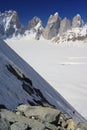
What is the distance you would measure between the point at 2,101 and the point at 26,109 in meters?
2.82

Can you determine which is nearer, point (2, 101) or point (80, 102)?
point (2, 101)

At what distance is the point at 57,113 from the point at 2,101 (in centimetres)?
390

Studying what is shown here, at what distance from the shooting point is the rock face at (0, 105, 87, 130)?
1163cm

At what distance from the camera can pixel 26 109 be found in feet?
47.0

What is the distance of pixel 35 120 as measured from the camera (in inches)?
499

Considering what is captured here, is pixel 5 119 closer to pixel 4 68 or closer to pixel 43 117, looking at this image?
pixel 43 117

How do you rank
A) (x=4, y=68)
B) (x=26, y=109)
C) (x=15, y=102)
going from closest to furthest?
(x=26, y=109), (x=15, y=102), (x=4, y=68)

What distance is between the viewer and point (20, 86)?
22.1 metres

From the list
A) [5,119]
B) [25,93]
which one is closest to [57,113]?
[5,119]

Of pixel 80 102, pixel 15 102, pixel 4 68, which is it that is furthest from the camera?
pixel 80 102

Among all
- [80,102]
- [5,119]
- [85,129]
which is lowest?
[80,102]

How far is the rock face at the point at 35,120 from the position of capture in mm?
11633

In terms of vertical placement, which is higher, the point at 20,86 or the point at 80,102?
the point at 20,86

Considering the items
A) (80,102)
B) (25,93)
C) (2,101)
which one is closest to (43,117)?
(2,101)
